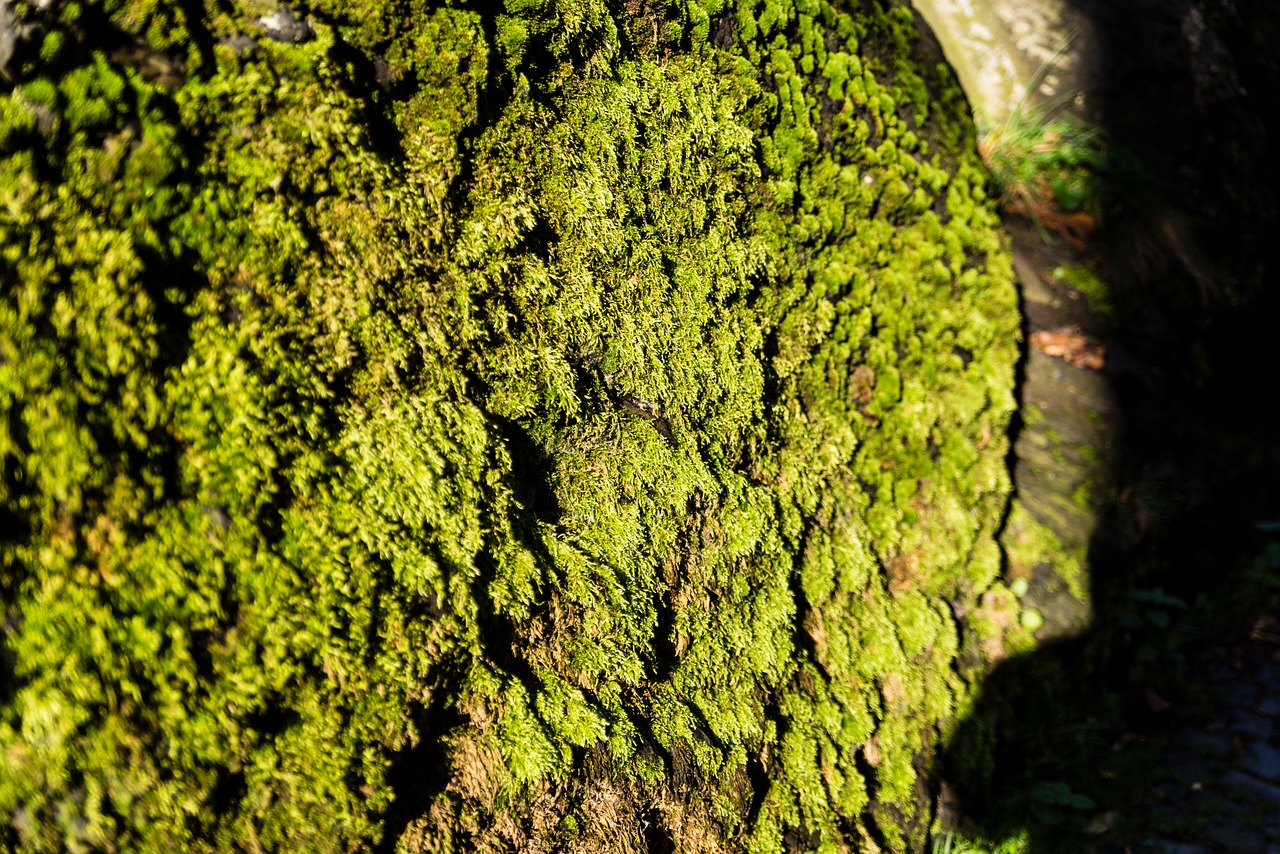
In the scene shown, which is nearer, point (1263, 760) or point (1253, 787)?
point (1253, 787)

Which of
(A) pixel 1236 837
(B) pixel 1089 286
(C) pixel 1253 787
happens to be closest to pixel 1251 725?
(C) pixel 1253 787

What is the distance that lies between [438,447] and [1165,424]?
3.48 meters

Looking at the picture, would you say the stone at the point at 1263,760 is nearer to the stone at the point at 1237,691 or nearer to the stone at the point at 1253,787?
the stone at the point at 1253,787

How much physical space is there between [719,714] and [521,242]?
1.12 m

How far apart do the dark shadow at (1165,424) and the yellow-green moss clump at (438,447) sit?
892 millimetres

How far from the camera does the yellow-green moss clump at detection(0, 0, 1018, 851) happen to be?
107 centimetres

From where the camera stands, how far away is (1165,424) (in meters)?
3.53

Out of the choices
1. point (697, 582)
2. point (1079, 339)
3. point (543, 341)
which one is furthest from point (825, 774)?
point (1079, 339)

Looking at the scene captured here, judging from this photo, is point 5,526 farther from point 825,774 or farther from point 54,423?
point 825,774

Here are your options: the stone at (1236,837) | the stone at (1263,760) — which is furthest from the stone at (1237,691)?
the stone at (1236,837)

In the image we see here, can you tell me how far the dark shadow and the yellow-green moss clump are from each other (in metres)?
0.89

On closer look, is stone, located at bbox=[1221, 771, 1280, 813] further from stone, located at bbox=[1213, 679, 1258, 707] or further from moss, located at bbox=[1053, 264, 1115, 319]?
moss, located at bbox=[1053, 264, 1115, 319]

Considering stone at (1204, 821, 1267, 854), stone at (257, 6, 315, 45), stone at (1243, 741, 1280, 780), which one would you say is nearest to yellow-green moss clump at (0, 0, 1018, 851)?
stone at (257, 6, 315, 45)

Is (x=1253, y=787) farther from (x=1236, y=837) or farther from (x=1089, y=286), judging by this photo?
(x=1089, y=286)
